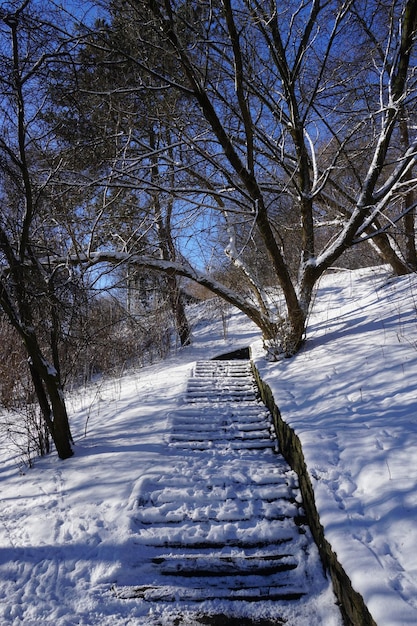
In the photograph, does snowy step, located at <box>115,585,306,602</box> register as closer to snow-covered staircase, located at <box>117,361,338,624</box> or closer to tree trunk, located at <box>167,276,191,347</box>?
snow-covered staircase, located at <box>117,361,338,624</box>

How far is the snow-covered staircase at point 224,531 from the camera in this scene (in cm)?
243

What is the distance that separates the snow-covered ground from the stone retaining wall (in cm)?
11

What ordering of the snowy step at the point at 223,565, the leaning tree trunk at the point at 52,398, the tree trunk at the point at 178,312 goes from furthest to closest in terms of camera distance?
the tree trunk at the point at 178,312 < the leaning tree trunk at the point at 52,398 < the snowy step at the point at 223,565

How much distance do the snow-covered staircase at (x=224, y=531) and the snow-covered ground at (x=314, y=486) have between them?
0.55 ft

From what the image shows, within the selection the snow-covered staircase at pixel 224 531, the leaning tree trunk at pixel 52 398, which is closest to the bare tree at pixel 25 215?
the leaning tree trunk at pixel 52 398

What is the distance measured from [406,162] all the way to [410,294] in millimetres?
2152

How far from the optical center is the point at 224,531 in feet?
9.52

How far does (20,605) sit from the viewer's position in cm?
240

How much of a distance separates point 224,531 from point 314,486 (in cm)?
79

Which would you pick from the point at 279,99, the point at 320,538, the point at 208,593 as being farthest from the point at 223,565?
the point at 279,99

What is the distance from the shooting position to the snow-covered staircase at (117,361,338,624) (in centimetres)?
243

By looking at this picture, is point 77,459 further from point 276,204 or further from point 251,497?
point 276,204

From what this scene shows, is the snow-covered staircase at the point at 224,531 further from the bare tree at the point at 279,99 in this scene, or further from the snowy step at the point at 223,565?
the bare tree at the point at 279,99

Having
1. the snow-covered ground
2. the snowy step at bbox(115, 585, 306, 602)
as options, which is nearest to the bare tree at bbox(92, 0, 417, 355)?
the snow-covered ground
